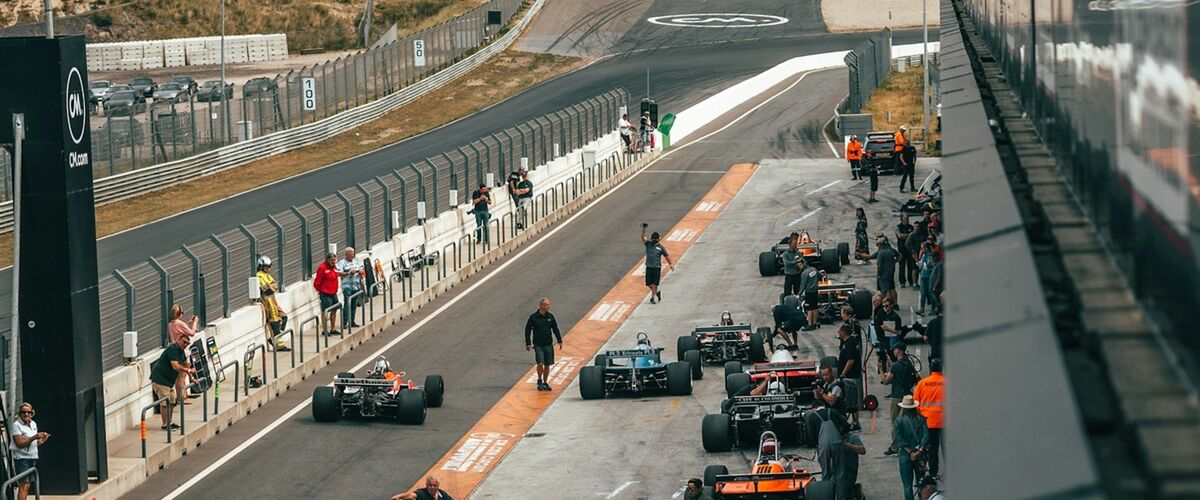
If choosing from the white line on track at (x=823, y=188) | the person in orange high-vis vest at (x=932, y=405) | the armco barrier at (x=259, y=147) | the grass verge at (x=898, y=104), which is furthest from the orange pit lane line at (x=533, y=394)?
the grass verge at (x=898, y=104)

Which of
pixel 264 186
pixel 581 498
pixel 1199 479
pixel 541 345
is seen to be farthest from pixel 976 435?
pixel 264 186

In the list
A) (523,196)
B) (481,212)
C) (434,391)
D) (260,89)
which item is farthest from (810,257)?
(260,89)

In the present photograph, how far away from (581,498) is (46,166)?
24.4 ft

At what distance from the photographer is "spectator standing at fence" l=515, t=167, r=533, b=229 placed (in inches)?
1554

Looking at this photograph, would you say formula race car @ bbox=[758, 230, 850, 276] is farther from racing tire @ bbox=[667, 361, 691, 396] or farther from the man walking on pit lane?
racing tire @ bbox=[667, 361, 691, 396]

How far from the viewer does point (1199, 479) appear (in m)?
2.65

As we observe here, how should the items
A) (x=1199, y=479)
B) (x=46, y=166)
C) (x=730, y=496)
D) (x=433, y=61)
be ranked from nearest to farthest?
(x=1199, y=479) → (x=730, y=496) → (x=46, y=166) → (x=433, y=61)

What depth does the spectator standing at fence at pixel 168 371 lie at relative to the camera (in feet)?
71.8

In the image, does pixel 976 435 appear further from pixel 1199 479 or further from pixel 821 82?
pixel 821 82

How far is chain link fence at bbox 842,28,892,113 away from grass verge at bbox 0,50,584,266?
50.2ft

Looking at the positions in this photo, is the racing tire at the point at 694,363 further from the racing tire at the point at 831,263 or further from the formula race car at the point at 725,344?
the racing tire at the point at 831,263

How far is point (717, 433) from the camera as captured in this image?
67.3 ft

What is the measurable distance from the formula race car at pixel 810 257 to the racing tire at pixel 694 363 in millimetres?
8702

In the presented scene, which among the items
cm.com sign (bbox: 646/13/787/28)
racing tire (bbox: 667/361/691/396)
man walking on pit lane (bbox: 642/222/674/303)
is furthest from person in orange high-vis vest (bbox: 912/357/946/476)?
cm.com sign (bbox: 646/13/787/28)
